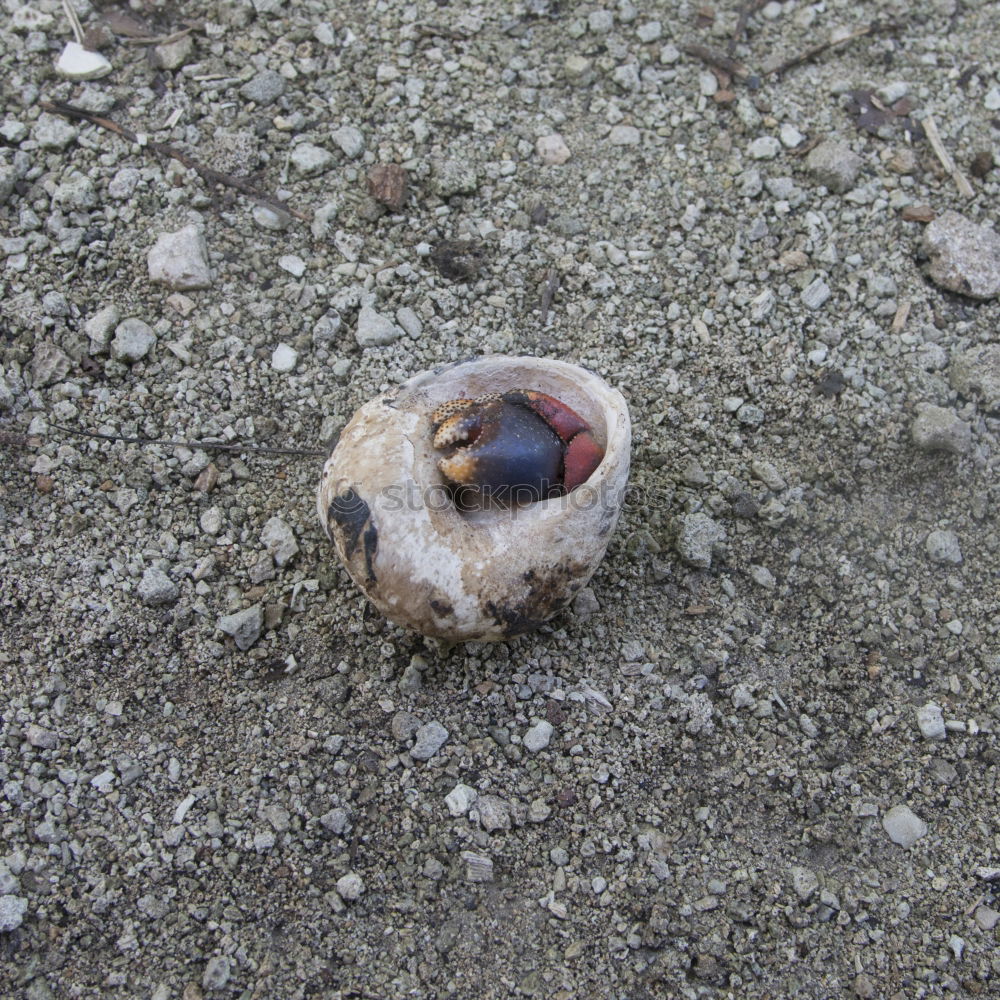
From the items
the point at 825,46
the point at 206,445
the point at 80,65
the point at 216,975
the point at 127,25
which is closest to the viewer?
the point at 216,975

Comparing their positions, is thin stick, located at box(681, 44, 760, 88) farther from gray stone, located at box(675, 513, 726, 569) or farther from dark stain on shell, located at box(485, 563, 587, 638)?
dark stain on shell, located at box(485, 563, 587, 638)

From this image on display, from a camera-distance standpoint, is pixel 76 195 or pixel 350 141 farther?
pixel 350 141

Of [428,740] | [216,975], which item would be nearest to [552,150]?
[428,740]

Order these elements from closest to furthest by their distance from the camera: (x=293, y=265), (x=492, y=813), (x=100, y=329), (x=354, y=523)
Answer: (x=354, y=523), (x=492, y=813), (x=100, y=329), (x=293, y=265)

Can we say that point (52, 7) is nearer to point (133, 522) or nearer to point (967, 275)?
point (133, 522)

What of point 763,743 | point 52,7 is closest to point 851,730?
point 763,743

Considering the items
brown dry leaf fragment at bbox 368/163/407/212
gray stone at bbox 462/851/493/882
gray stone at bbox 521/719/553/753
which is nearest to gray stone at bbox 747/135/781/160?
brown dry leaf fragment at bbox 368/163/407/212

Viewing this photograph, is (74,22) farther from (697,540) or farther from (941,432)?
(941,432)

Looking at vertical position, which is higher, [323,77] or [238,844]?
[323,77]
